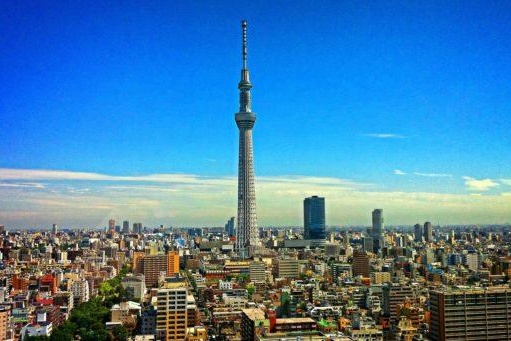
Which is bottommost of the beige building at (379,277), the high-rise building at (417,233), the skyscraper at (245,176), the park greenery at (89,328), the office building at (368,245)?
the park greenery at (89,328)

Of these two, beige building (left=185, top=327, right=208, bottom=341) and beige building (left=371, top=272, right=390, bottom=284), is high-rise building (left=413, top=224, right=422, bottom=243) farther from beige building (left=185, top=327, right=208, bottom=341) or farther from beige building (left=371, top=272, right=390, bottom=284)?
beige building (left=185, top=327, right=208, bottom=341)

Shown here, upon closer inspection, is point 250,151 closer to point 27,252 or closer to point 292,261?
point 292,261

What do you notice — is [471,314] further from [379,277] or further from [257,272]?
[257,272]

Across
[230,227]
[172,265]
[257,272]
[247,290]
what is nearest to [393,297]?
[247,290]

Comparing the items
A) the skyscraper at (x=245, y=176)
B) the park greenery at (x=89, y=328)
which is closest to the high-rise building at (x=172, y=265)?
the skyscraper at (x=245, y=176)

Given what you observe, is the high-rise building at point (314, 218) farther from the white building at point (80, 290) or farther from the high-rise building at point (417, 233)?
the white building at point (80, 290)

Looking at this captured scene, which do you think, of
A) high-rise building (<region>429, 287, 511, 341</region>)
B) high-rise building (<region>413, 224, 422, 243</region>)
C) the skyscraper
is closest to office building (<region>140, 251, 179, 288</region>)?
the skyscraper
